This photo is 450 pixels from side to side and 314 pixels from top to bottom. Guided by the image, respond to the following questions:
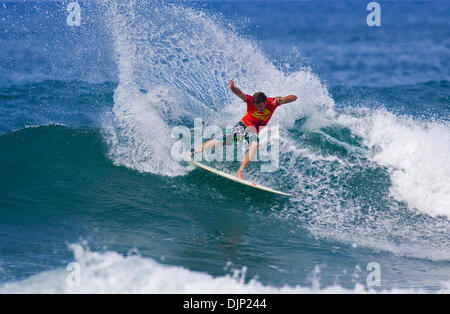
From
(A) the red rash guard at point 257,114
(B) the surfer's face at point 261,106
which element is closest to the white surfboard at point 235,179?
(A) the red rash guard at point 257,114

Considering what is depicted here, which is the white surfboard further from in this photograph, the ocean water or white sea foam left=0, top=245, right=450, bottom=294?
white sea foam left=0, top=245, right=450, bottom=294

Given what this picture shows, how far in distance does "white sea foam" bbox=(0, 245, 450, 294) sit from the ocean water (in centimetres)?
2

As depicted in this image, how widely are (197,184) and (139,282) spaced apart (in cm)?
351

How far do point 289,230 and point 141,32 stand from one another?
6177mm

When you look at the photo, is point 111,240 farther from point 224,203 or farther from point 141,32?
point 141,32

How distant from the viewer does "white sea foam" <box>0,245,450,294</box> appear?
5570mm

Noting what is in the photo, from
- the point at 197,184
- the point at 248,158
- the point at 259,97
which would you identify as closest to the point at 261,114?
the point at 259,97

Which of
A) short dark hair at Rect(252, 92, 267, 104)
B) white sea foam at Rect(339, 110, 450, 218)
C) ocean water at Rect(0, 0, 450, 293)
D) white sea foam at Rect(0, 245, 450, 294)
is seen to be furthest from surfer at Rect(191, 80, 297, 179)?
white sea foam at Rect(0, 245, 450, 294)

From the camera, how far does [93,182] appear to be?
353 inches

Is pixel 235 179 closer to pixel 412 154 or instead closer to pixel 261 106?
pixel 261 106

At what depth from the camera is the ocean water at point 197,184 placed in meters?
6.29

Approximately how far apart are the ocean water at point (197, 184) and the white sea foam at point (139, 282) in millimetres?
23
